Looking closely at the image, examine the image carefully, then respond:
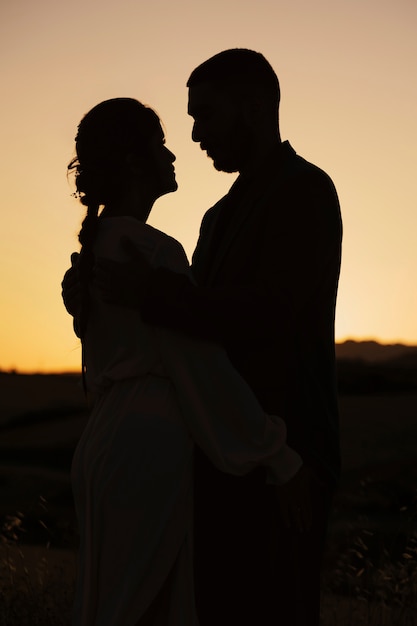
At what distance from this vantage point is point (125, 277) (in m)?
3.90

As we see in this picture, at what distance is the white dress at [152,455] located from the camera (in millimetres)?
3820

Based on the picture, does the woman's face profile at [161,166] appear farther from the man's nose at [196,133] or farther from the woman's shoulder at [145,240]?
the man's nose at [196,133]

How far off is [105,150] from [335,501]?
8630 mm

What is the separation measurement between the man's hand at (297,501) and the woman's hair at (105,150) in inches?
41.3

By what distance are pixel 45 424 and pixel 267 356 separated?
11.8m

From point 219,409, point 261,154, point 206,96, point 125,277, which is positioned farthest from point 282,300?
point 206,96

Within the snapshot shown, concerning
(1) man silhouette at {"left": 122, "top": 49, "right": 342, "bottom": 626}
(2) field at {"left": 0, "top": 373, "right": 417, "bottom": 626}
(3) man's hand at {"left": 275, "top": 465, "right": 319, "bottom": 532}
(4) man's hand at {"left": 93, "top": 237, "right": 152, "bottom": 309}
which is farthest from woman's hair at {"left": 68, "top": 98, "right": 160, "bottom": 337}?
(2) field at {"left": 0, "top": 373, "right": 417, "bottom": 626}

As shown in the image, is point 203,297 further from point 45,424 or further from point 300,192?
point 45,424

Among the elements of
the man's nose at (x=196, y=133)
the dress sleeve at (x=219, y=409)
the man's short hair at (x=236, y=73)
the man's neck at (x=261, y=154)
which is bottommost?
the dress sleeve at (x=219, y=409)

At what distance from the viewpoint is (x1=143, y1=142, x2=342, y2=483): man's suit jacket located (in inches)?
153

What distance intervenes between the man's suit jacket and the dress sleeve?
90 mm

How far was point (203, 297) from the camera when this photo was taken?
Result: 389 cm

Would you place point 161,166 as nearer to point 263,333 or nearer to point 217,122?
point 217,122

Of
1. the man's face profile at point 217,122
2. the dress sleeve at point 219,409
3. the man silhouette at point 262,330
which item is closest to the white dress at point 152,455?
the dress sleeve at point 219,409
